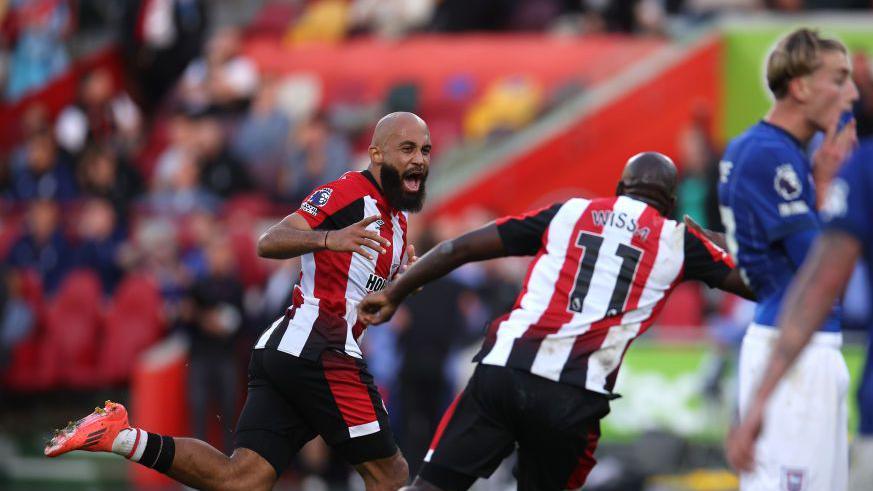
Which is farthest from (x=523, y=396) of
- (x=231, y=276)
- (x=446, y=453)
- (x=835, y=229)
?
(x=231, y=276)

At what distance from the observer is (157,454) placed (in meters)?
7.04

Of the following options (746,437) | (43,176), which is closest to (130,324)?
(43,176)

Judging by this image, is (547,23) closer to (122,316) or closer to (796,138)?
(122,316)

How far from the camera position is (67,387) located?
1535 cm

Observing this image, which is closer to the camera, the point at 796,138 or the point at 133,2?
the point at 796,138

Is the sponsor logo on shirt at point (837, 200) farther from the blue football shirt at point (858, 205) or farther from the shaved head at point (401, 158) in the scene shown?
the shaved head at point (401, 158)

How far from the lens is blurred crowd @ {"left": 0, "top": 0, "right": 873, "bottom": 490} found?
42.7 ft

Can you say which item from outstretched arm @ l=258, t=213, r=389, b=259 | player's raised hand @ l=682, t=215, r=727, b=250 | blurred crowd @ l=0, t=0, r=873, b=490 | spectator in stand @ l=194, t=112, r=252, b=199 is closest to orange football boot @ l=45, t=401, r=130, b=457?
outstretched arm @ l=258, t=213, r=389, b=259

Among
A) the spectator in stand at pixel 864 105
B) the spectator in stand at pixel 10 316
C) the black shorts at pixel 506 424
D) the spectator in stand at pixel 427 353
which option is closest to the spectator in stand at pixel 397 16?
the spectator in stand at pixel 10 316

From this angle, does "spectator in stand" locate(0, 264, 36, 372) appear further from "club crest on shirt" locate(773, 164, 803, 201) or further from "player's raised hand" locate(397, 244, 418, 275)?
"club crest on shirt" locate(773, 164, 803, 201)

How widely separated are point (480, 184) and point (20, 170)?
18.3 ft

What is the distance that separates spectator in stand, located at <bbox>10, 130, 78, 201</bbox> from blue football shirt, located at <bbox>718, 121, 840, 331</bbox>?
1201cm

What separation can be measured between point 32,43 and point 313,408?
12797 mm

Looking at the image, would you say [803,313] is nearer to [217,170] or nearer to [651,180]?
[651,180]
